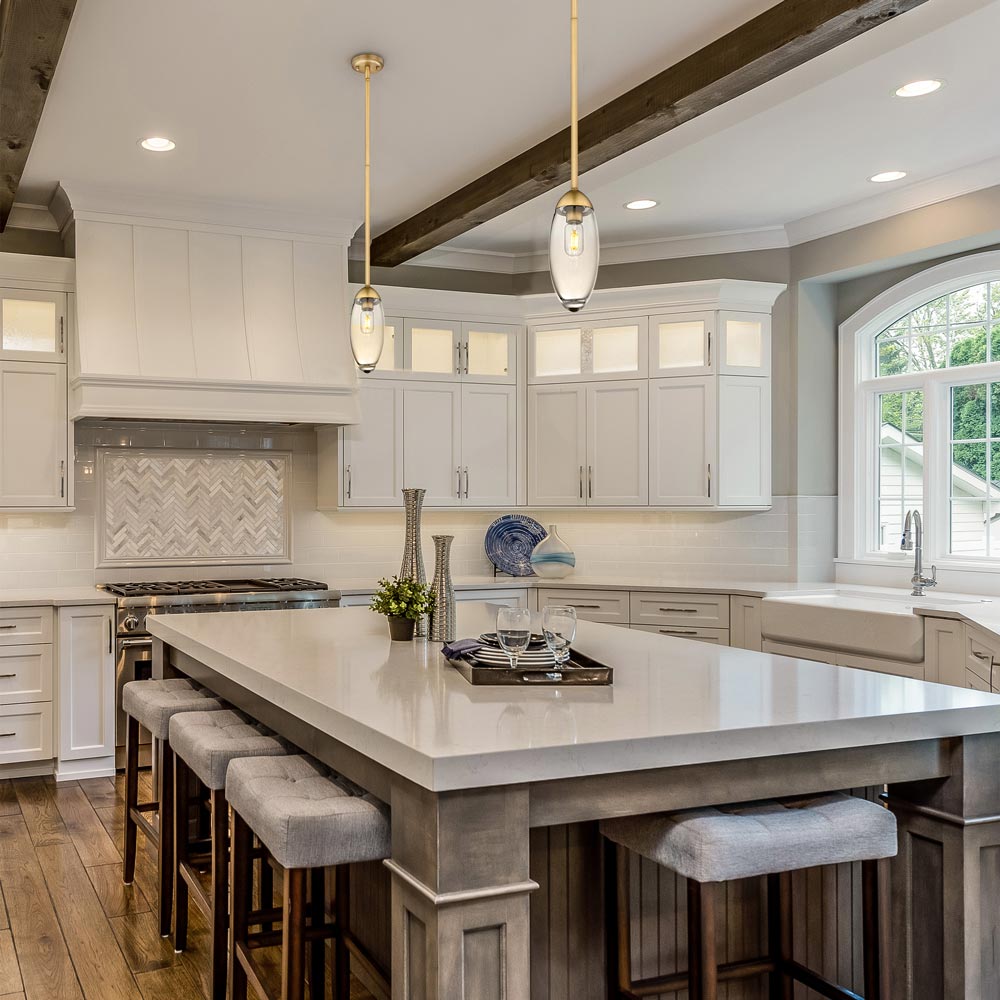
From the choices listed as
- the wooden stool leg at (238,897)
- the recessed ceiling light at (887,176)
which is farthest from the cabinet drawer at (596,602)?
the wooden stool leg at (238,897)

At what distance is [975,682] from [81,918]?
3146mm

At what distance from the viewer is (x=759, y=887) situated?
244 centimetres

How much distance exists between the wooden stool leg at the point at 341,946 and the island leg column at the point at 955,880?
4.07 feet

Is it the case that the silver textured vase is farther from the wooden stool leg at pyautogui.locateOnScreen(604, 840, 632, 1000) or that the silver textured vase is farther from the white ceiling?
the white ceiling

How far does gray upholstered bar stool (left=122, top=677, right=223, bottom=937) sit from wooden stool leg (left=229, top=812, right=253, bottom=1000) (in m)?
0.75

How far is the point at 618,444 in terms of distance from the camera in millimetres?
5973

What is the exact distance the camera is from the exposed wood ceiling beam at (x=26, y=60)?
9.91 ft

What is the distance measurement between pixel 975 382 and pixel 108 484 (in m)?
4.45

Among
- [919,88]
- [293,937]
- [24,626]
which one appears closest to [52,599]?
[24,626]

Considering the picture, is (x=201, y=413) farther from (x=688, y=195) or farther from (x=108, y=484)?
(x=688, y=195)

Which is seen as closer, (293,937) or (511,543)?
(293,937)

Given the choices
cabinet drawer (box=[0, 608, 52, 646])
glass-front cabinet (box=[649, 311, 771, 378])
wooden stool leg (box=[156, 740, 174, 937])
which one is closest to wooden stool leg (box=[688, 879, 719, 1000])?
wooden stool leg (box=[156, 740, 174, 937])

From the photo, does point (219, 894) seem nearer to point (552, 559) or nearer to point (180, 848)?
point (180, 848)

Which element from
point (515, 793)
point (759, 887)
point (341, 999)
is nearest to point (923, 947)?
point (759, 887)
